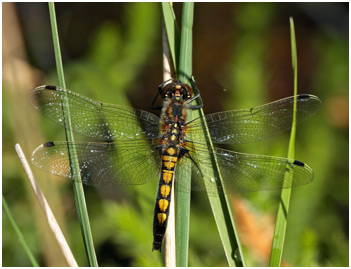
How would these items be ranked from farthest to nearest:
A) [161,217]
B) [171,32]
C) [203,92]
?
[203,92]
[161,217]
[171,32]

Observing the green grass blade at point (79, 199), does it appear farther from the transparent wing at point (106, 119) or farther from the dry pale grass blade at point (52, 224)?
the transparent wing at point (106, 119)

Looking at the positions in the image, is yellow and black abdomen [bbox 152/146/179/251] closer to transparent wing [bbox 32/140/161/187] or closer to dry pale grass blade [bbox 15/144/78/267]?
transparent wing [bbox 32/140/161/187]

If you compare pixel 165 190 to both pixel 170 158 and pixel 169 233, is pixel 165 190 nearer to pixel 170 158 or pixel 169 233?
pixel 170 158

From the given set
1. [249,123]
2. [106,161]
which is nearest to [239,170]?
[249,123]

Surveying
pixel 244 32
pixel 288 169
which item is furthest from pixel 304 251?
pixel 244 32

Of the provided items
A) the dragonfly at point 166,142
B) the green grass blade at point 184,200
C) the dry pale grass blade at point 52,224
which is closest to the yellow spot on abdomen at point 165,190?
the dragonfly at point 166,142

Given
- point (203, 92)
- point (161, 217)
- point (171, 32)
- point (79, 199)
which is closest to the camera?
point (79, 199)

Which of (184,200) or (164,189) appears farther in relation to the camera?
(164,189)

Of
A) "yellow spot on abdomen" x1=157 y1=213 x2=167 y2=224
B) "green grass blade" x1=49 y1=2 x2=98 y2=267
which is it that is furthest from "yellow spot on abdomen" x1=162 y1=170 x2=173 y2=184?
"green grass blade" x1=49 y1=2 x2=98 y2=267
